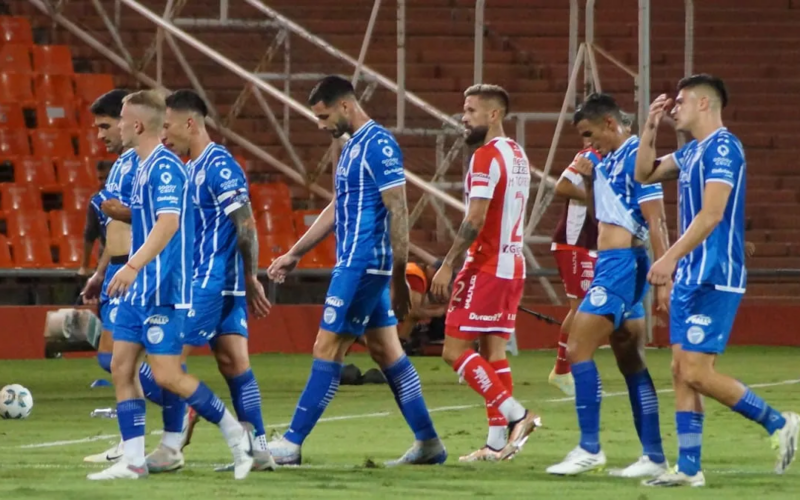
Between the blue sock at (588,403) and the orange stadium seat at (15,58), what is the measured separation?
48.4 ft

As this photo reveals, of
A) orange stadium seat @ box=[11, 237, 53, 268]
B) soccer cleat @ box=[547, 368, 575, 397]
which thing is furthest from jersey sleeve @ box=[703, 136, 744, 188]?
orange stadium seat @ box=[11, 237, 53, 268]

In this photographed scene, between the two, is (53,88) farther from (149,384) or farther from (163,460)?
(163,460)

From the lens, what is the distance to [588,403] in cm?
912

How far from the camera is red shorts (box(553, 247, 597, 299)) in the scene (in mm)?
13906

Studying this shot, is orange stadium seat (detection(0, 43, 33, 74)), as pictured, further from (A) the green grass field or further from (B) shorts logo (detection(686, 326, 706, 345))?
(B) shorts logo (detection(686, 326, 706, 345))

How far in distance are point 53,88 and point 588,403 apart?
47.9ft

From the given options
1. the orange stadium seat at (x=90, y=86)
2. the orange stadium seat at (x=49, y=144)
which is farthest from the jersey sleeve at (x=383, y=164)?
the orange stadium seat at (x=90, y=86)

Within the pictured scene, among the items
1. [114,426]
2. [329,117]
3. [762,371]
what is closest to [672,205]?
[762,371]

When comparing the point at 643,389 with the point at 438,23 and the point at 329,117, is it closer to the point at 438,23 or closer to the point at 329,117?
the point at 329,117

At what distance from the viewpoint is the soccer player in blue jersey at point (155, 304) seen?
28.2 feet

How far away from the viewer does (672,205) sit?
23.6 meters

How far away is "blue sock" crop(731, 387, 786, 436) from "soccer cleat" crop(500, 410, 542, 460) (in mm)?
1577

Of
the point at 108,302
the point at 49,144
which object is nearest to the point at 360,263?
the point at 108,302

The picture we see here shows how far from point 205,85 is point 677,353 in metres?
15.2
